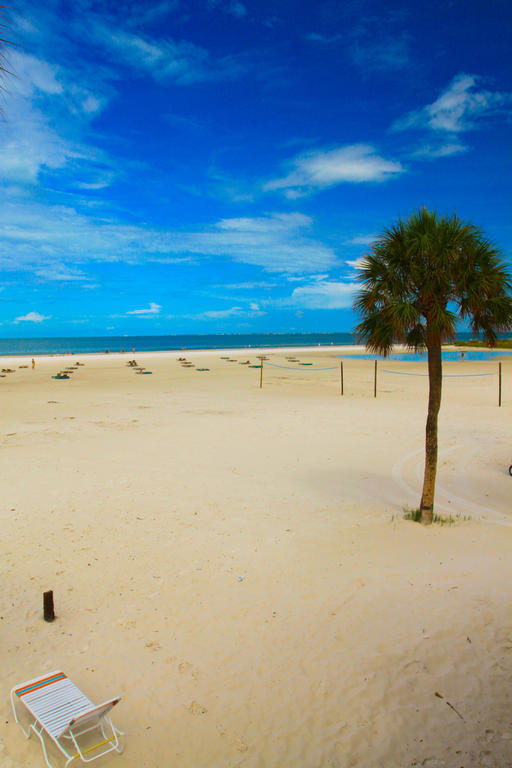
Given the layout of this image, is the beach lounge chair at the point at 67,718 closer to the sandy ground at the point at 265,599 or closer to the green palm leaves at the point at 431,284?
the sandy ground at the point at 265,599

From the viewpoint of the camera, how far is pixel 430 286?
24.0 feet

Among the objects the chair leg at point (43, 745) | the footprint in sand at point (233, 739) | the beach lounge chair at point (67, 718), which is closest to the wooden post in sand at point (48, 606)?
the beach lounge chair at point (67, 718)

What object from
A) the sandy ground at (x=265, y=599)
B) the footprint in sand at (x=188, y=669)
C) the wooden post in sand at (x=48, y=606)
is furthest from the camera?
the wooden post in sand at (x=48, y=606)

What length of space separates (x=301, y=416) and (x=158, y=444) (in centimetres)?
665

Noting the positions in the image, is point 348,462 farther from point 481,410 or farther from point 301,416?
point 481,410

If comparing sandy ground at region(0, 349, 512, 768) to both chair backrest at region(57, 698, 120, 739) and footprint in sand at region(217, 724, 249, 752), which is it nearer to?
footprint in sand at region(217, 724, 249, 752)

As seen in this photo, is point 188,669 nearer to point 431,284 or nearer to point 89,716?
point 89,716

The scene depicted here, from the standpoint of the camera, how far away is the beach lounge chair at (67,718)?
381 cm

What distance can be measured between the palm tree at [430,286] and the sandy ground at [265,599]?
327 cm

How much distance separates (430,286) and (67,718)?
7.04 metres

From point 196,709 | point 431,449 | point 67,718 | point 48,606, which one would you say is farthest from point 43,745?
point 431,449

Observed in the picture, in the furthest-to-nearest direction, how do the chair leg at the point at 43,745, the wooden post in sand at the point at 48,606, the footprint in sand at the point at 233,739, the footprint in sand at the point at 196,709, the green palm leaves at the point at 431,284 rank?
1. the green palm leaves at the point at 431,284
2. the wooden post in sand at the point at 48,606
3. the footprint in sand at the point at 196,709
4. the footprint in sand at the point at 233,739
5. the chair leg at the point at 43,745

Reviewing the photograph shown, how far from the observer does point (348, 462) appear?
12547 mm

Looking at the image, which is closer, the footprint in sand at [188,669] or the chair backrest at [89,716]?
the chair backrest at [89,716]
